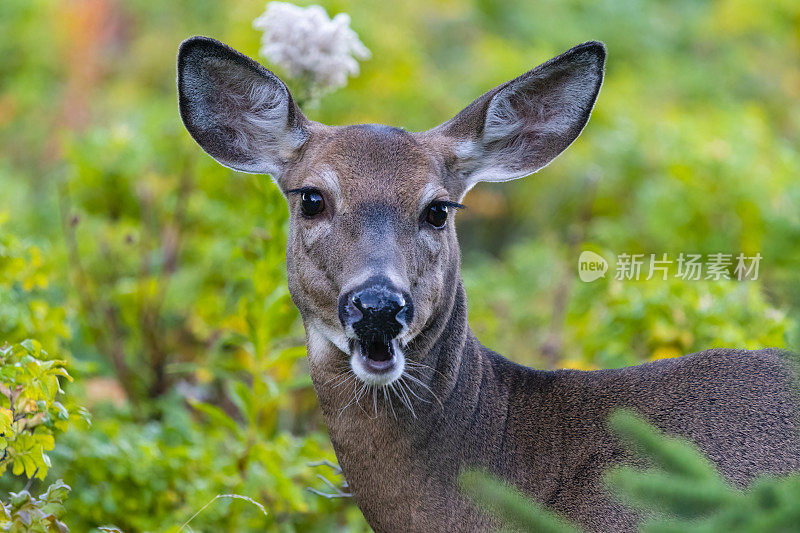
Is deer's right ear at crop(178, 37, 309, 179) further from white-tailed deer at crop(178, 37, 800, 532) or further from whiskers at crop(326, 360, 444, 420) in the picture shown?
whiskers at crop(326, 360, 444, 420)

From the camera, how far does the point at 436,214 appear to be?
3492 millimetres

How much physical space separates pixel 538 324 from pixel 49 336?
12.5ft

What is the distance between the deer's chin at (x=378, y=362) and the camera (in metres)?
3.15

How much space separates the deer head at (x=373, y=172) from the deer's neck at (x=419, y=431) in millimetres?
87

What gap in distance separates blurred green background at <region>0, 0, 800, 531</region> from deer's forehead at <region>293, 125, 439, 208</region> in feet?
3.18

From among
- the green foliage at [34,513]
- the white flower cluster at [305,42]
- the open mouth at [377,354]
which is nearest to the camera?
the green foliage at [34,513]

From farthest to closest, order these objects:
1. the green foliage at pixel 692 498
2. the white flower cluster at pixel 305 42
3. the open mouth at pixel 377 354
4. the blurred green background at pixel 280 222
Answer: the blurred green background at pixel 280 222
the white flower cluster at pixel 305 42
the open mouth at pixel 377 354
the green foliage at pixel 692 498

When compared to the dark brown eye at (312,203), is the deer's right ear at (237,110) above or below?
above

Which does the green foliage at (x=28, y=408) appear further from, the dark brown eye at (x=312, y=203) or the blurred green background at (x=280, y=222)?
the dark brown eye at (x=312, y=203)

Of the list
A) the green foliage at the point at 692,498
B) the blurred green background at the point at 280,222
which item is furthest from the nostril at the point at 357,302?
the blurred green background at the point at 280,222

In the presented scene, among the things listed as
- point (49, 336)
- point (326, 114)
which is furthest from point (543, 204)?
point (49, 336)

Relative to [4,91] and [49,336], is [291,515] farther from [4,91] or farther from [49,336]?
[4,91]

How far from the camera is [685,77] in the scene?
41.9ft

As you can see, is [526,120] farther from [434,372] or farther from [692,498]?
[692,498]
